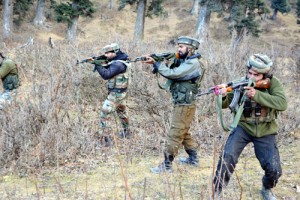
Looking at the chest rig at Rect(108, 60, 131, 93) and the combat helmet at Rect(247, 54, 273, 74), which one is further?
the chest rig at Rect(108, 60, 131, 93)

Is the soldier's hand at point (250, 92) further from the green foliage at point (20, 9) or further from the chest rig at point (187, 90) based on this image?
the green foliage at point (20, 9)

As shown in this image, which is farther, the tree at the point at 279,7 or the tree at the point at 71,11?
the tree at the point at 279,7

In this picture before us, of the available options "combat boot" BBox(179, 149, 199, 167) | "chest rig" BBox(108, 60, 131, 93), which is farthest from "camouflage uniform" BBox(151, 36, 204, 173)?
"chest rig" BBox(108, 60, 131, 93)

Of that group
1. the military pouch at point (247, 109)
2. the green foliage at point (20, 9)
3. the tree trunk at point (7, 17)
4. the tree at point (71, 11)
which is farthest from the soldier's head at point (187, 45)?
the green foliage at point (20, 9)

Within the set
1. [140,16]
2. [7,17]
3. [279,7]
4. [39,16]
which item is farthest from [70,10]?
[279,7]

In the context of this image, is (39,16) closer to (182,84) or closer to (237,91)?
(182,84)

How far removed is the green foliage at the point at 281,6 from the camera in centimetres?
3706

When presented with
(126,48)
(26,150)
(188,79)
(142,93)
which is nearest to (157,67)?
(188,79)

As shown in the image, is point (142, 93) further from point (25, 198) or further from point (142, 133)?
point (25, 198)

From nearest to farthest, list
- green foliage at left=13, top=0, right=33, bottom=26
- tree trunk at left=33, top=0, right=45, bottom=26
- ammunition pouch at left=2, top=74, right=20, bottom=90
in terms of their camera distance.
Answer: ammunition pouch at left=2, top=74, right=20, bottom=90, green foliage at left=13, top=0, right=33, bottom=26, tree trunk at left=33, top=0, right=45, bottom=26

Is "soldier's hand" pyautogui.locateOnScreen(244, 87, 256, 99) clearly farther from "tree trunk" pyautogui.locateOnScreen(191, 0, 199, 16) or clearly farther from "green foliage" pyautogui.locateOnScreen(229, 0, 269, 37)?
"tree trunk" pyautogui.locateOnScreen(191, 0, 199, 16)

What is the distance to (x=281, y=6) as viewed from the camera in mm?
37375

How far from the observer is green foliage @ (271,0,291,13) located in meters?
37.1

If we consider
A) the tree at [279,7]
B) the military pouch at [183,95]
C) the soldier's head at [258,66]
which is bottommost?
the military pouch at [183,95]
